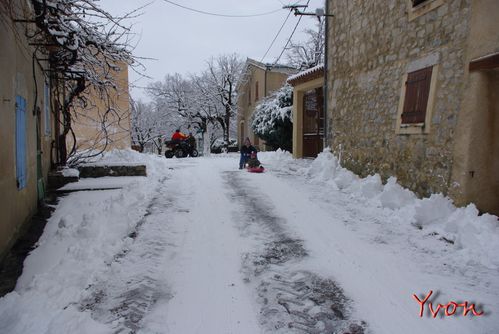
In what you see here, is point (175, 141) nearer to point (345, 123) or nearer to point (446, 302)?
point (345, 123)

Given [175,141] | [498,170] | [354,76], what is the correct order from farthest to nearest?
[175,141] → [354,76] → [498,170]

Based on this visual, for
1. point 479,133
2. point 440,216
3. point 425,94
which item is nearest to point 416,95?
point 425,94

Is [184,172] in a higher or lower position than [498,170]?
lower

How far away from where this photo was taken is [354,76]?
29.4ft

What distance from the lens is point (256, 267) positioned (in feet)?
13.1

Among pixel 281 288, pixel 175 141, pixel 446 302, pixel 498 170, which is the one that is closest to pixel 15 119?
pixel 281 288

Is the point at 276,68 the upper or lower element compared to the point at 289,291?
upper

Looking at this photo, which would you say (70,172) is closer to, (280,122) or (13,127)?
(13,127)

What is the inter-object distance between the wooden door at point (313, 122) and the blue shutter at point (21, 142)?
9.88 meters

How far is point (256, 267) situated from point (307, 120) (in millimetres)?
10895

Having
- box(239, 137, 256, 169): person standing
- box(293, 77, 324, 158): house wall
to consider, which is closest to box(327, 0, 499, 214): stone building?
box(239, 137, 256, 169): person standing

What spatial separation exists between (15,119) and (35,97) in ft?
5.58

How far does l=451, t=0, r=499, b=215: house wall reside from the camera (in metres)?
4.96
